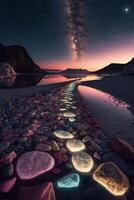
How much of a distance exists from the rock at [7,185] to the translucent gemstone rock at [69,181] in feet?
1.82

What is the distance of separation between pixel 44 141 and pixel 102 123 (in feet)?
6.78

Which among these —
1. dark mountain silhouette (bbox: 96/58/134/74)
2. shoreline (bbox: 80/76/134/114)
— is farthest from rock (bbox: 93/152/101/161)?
dark mountain silhouette (bbox: 96/58/134/74)

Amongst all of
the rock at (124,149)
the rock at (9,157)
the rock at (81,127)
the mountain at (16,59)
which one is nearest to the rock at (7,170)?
the rock at (9,157)

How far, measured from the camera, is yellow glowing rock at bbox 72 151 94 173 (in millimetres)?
2461

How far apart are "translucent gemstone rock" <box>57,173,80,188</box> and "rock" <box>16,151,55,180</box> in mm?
294

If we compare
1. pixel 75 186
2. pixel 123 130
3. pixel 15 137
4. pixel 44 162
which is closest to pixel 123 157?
pixel 75 186

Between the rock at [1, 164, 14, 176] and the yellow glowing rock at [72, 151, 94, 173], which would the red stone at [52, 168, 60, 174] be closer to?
the yellow glowing rock at [72, 151, 94, 173]

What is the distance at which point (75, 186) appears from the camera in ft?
7.01

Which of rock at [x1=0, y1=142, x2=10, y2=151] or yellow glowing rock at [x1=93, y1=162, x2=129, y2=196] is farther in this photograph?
rock at [x1=0, y1=142, x2=10, y2=151]

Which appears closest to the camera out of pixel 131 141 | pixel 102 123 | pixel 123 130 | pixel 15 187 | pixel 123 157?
pixel 15 187

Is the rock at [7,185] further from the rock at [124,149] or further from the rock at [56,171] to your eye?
the rock at [124,149]

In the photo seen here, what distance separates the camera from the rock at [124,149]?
2684mm

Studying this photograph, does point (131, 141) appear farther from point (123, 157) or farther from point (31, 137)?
point (31, 137)

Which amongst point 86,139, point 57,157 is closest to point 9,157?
point 57,157
